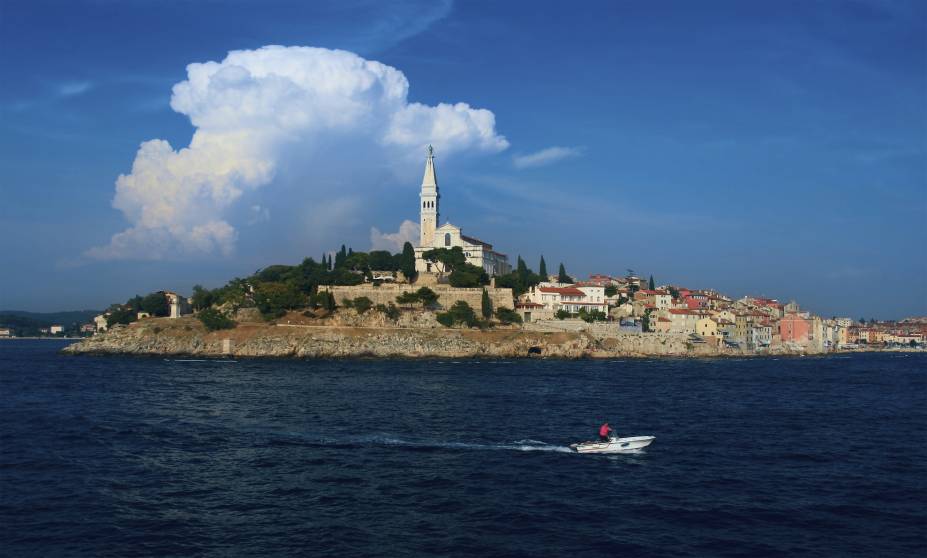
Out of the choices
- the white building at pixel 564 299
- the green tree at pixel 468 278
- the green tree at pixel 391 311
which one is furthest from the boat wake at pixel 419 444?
the white building at pixel 564 299

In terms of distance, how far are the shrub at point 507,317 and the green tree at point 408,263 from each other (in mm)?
16322

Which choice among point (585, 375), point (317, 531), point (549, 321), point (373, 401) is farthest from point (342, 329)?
point (317, 531)

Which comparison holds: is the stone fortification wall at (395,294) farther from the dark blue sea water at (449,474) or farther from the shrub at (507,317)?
the dark blue sea water at (449,474)

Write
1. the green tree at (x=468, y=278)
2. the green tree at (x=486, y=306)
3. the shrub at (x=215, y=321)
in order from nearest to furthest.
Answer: the shrub at (x=215, y=321) < the green tree at (x=486, y=306) < the green tree at (x=468, y=278)

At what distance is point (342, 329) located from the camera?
82312mm

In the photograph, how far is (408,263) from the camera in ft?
330

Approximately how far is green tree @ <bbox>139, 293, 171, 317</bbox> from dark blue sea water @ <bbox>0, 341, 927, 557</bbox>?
6373 centimetres

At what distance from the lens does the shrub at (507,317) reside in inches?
3529

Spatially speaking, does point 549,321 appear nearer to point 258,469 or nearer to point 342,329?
point 342,329

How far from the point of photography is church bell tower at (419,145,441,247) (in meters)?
114

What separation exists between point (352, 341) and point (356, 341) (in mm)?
435

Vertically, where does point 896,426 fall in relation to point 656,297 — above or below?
below

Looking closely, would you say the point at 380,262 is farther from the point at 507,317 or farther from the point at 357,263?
the point at 507,317

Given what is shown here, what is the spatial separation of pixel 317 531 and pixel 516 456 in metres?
10.1
